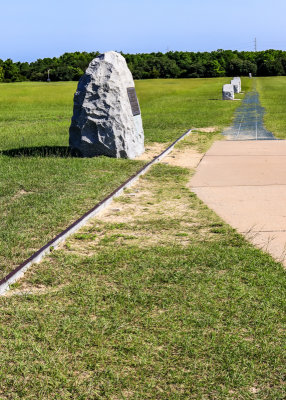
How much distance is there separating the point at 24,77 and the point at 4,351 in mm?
100701

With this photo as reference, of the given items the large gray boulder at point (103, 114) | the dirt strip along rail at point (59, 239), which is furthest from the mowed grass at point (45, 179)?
the large gray boulder at point (103, 114)

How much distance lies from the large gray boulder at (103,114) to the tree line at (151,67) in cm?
8181

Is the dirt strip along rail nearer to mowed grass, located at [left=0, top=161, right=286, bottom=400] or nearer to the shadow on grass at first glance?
mowed grass, located at [left=0, top=161, right=286, bottom=400]

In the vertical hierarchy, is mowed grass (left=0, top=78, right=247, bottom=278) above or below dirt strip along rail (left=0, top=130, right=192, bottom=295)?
above

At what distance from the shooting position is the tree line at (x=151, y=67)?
95.1m

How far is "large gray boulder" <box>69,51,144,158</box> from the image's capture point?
38.1 ft

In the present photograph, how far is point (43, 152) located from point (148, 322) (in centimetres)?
901

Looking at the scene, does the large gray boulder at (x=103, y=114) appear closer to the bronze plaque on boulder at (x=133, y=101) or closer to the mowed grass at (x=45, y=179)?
the bronze plaque on boulder at (x=133, y=101)

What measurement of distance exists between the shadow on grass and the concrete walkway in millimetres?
3156

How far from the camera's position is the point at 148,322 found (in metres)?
4.03

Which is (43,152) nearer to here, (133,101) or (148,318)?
(133,101)

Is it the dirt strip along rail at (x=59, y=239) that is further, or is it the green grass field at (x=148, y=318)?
the dirt strip along rail at (x=59, y=239)

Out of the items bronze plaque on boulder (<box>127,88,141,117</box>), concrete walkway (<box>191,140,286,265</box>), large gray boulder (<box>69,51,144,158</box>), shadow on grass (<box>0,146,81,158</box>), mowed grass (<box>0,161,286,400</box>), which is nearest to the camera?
mowed grass (<box>0,161,286,400</box>)

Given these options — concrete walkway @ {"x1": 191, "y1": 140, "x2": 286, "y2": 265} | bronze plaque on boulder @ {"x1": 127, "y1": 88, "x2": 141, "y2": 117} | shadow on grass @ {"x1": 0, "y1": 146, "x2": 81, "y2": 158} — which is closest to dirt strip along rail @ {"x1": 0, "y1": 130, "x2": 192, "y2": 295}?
concrete walkway @ {"x1": 191, "y1": 140, "x2": 286, "y2": 265}
